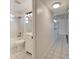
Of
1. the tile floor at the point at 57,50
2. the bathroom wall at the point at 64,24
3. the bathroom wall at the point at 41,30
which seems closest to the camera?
the bathroom wall at the point at 64,24

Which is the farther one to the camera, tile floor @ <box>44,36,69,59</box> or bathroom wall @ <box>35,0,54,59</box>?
bathroom wall @ <box>35,0,54,59</box>

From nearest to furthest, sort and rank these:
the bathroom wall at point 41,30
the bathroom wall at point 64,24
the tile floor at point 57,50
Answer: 1. the bathroom wall at point 64,24
2. the tile floor at point 57,50
3. the bathroom wall at point 41,30

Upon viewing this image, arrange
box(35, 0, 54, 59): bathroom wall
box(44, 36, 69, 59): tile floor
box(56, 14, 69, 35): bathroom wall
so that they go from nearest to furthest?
1. box(56, 14, 69, 35): bathroom wall
2. box(44, 36, 69, 59): tile floor
3. box(35, 0, 54, 59): bathroom wall

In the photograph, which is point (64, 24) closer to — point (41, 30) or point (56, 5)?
point (56, 5)

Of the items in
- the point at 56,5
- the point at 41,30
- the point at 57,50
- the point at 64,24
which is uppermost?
the point at 56,5

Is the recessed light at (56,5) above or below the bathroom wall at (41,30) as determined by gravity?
above

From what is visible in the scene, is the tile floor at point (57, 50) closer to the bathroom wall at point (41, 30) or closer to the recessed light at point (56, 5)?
the bathroom wall at point (41, 30)

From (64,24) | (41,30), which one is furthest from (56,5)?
(41,30)

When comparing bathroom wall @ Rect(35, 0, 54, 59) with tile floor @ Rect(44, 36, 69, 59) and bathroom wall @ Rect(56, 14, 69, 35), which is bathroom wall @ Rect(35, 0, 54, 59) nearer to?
tile floor @ Rect(44, 36, 69, 59)

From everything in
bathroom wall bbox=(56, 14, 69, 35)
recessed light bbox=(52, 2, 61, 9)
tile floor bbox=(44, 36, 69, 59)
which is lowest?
tile floor bbox=(44, 36, 69, 59)

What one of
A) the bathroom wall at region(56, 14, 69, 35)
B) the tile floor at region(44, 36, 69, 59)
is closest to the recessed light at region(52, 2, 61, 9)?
the bathroom wall at region(56, 14, 69, 35)

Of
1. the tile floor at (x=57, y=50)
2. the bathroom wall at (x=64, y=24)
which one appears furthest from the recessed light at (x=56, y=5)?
the tile floor at (x=57, y=50)
